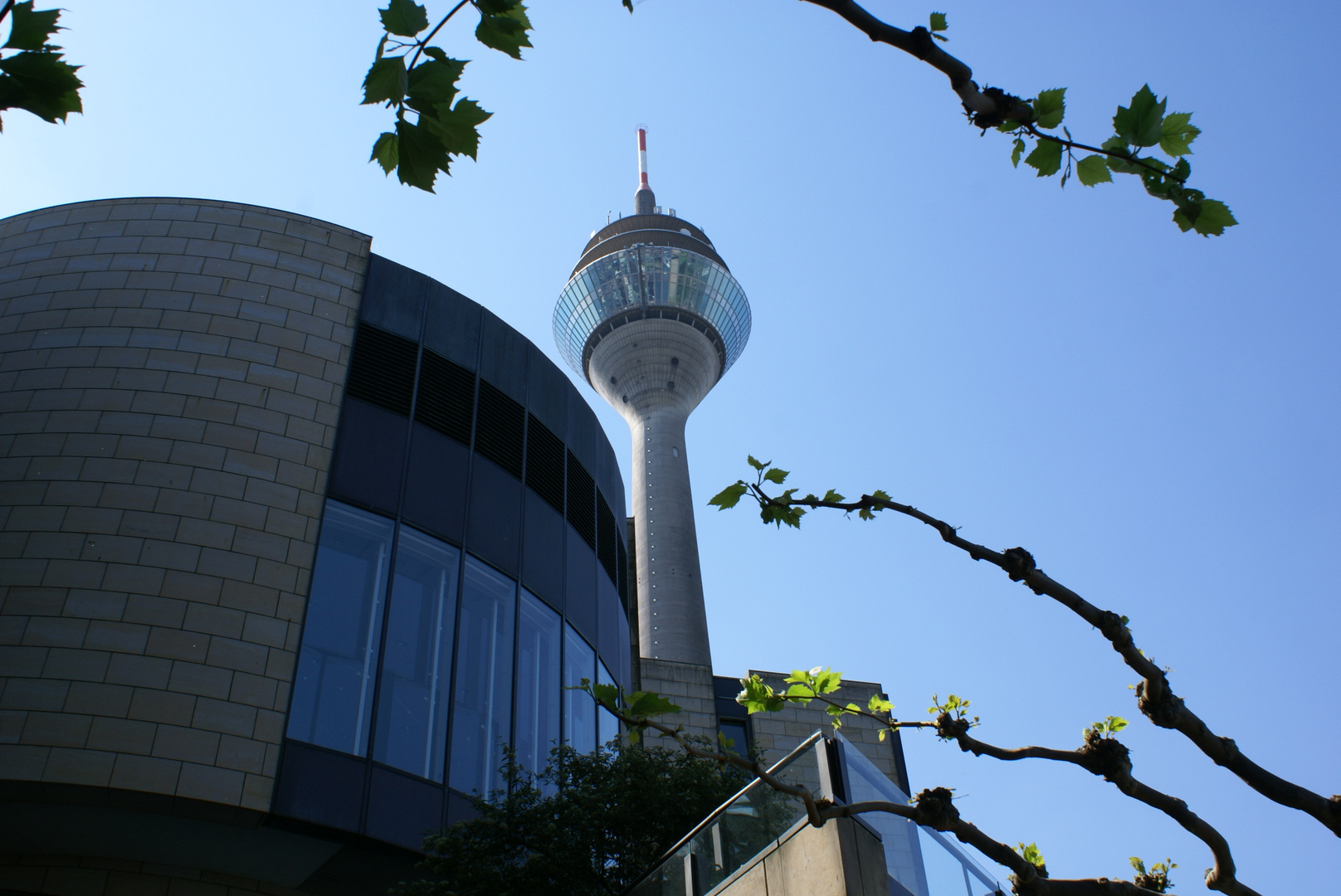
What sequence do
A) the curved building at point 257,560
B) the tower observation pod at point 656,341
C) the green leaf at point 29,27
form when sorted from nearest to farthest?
the green leaf at point 29,27
the curved building at point 257,560
the tower observation pod at point 656,341

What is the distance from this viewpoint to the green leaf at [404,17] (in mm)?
3047

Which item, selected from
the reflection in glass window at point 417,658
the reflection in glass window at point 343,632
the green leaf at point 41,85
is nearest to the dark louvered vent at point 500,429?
the reflection in glass window at point 417,658

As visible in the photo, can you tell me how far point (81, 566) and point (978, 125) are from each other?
1286 cm

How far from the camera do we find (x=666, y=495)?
191ft

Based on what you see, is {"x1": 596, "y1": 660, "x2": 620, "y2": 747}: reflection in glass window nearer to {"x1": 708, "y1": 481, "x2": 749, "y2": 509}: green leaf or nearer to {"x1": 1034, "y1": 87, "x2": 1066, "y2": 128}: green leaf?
{"x1": 708, "y1": 481, "x2": 749, "y2": 509}: green leaf

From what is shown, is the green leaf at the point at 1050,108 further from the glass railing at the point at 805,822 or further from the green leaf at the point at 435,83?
the glass railing at the point at 805,822

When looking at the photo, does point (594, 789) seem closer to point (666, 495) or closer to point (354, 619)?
point (354, 619)

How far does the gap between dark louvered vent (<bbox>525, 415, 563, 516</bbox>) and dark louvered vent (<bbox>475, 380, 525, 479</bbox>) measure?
26 centimetres

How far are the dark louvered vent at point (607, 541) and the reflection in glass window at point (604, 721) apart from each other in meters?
2.58

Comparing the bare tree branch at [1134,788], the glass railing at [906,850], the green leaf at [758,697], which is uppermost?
the glass railing at [906,850]

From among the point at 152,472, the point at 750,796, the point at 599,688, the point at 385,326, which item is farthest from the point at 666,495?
the point at 599,688

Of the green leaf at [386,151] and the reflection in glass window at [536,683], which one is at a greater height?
the reflection in glass window at [536,683]

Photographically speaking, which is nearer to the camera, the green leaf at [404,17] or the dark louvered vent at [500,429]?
the green leaf at [404,17]

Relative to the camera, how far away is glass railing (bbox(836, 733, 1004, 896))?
8.20m
